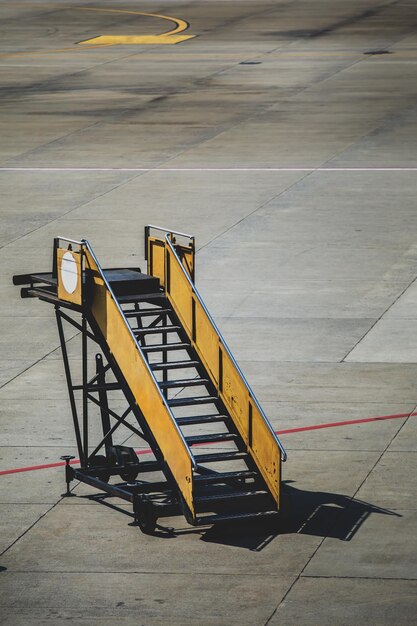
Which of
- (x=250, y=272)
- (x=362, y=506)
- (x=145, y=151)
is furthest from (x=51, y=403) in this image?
(x=145, y=151)

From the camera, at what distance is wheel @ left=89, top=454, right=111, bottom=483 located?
60.1 ft

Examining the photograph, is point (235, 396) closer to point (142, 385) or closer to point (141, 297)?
point (142, 385)

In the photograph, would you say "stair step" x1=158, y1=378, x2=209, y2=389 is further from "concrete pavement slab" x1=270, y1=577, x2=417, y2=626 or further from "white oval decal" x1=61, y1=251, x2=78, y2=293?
"concrete pavement slab" x1=270, y1=577, x2=417, y2=626

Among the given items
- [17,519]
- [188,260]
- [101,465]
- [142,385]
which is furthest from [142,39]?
[17,519]

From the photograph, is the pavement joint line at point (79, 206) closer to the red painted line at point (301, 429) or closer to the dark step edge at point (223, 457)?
the red painted line at point (301, 429)

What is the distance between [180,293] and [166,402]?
7.08 feet

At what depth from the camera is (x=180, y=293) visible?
60.6 feet

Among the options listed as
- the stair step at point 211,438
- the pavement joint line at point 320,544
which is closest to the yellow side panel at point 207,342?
the stair step at point 211,438

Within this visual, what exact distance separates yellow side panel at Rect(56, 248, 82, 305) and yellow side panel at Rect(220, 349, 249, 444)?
2006 millimetres

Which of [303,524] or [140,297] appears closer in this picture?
[303,524]

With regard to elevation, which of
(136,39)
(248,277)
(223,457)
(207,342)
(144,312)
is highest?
(144,312)

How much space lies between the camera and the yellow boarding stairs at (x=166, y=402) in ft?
54.9

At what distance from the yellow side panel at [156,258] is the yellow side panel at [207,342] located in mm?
938

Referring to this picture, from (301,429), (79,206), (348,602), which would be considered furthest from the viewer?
(79,206)
